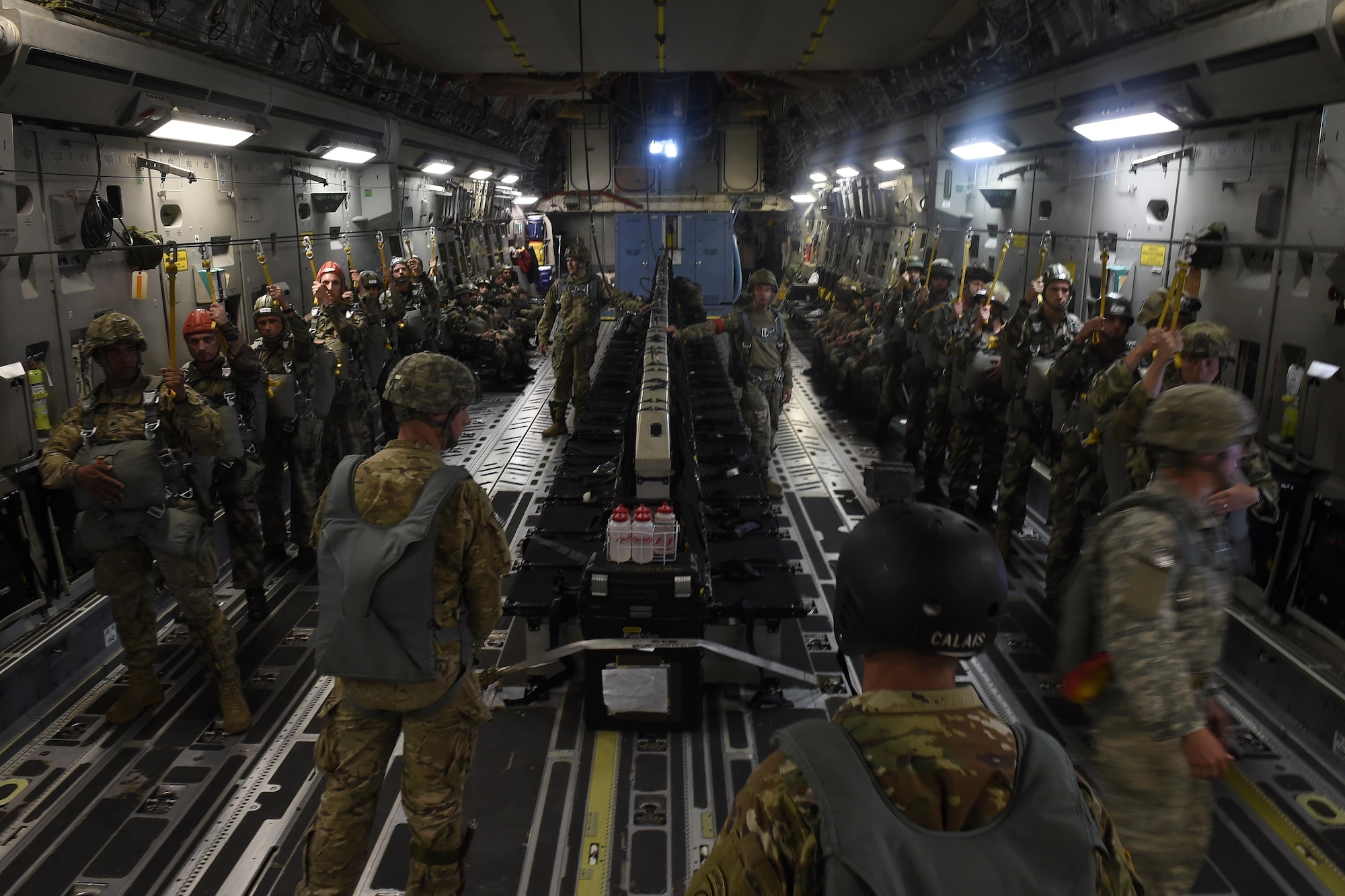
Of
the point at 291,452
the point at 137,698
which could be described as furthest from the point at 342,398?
the point at 137,698

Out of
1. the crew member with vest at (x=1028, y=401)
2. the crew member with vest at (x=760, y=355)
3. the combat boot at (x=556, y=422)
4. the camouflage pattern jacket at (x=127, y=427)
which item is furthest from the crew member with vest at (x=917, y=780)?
the combat boot at (x=556, y=422)

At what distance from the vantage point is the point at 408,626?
2.86 metres

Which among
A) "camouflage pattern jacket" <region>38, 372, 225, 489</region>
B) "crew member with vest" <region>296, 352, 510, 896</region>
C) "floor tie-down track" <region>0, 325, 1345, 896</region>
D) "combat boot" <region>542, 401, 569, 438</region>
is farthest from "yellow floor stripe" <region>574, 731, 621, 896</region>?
"combat boot" <region>542, 401, 569, 438</region>

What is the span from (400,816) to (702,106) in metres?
18.0

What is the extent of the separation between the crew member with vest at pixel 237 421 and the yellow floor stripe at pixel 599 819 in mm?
2621

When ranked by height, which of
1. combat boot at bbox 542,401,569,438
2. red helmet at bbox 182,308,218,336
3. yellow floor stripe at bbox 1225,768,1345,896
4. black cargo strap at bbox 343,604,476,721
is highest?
red helmet at bbox 182,308,218,336

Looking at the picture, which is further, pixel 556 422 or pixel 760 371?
pixel 556 422

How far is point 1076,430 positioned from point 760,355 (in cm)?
325

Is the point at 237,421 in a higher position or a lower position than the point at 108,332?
lower

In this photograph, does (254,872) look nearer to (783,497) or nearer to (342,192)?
(783,497)

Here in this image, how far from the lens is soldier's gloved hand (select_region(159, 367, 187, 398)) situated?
4422mm

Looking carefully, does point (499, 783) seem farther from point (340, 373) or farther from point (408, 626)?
point (340, 373)

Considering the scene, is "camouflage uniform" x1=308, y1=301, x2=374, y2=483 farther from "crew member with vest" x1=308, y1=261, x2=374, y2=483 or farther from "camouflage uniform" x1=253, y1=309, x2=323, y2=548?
"camouflage uniform" x1=253, y1=309, x2=323, y2=548

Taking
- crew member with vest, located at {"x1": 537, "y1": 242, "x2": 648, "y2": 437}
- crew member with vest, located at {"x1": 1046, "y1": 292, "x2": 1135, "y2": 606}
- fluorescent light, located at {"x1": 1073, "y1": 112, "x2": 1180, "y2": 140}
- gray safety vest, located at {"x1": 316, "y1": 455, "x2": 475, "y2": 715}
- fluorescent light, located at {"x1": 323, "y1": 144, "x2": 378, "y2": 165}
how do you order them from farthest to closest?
crew member with vest, located at {"x1": 537, "y1": 242, "x2": 648, "y2": 437} → fluorescent light, located at {"x1": 323, "y1": 144, "x2": 378, "y2": 165} → fluorescent light, located at {"x1": 1073, "y1": 112, "x2": 1180, "y2": 140} → crew member with vest, located at {"x1": 1046, "y1": 292, "x2": 1135, "y2": 606} → gray safety vest, located at {"x1": 316, "y1": 455, "x2": 475, "y2": 715}
